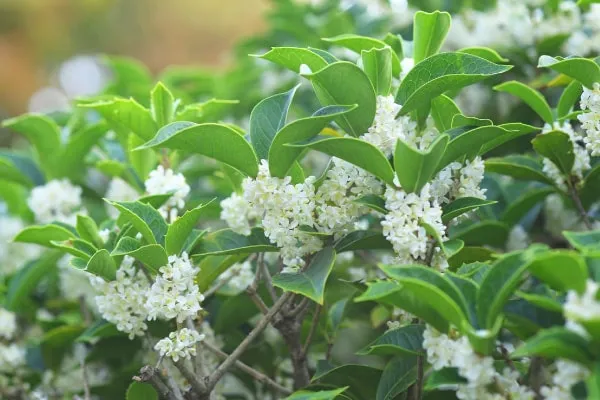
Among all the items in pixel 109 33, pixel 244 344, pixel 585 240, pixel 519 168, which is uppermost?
pixel 585 240

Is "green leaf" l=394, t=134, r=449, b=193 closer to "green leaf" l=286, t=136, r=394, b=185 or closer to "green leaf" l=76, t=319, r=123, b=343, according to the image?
"green leaf" l=286, t=136, r=394, b=185

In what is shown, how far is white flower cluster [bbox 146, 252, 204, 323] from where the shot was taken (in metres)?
1.05

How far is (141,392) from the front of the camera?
1.14m

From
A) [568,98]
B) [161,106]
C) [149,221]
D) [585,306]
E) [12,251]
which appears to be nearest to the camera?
[585,306]

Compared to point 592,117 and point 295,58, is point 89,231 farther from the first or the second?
point 592,117

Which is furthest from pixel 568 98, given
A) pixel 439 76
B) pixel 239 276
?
pixel 239 276

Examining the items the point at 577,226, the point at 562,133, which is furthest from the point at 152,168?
the point at 577,226

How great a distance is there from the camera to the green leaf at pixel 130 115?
4.25 ft

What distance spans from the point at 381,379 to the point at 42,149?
99cm

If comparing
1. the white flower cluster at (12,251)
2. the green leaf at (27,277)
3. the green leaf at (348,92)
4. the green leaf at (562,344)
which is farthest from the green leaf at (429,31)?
the white flower cluster at (12,251)

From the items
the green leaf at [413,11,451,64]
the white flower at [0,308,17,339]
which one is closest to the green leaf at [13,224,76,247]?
the white flower at [0,308,17,339]

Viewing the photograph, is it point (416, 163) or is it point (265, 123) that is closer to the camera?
point (416, 163)

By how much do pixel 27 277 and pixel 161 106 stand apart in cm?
52

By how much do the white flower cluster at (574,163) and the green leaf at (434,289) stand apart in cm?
46
